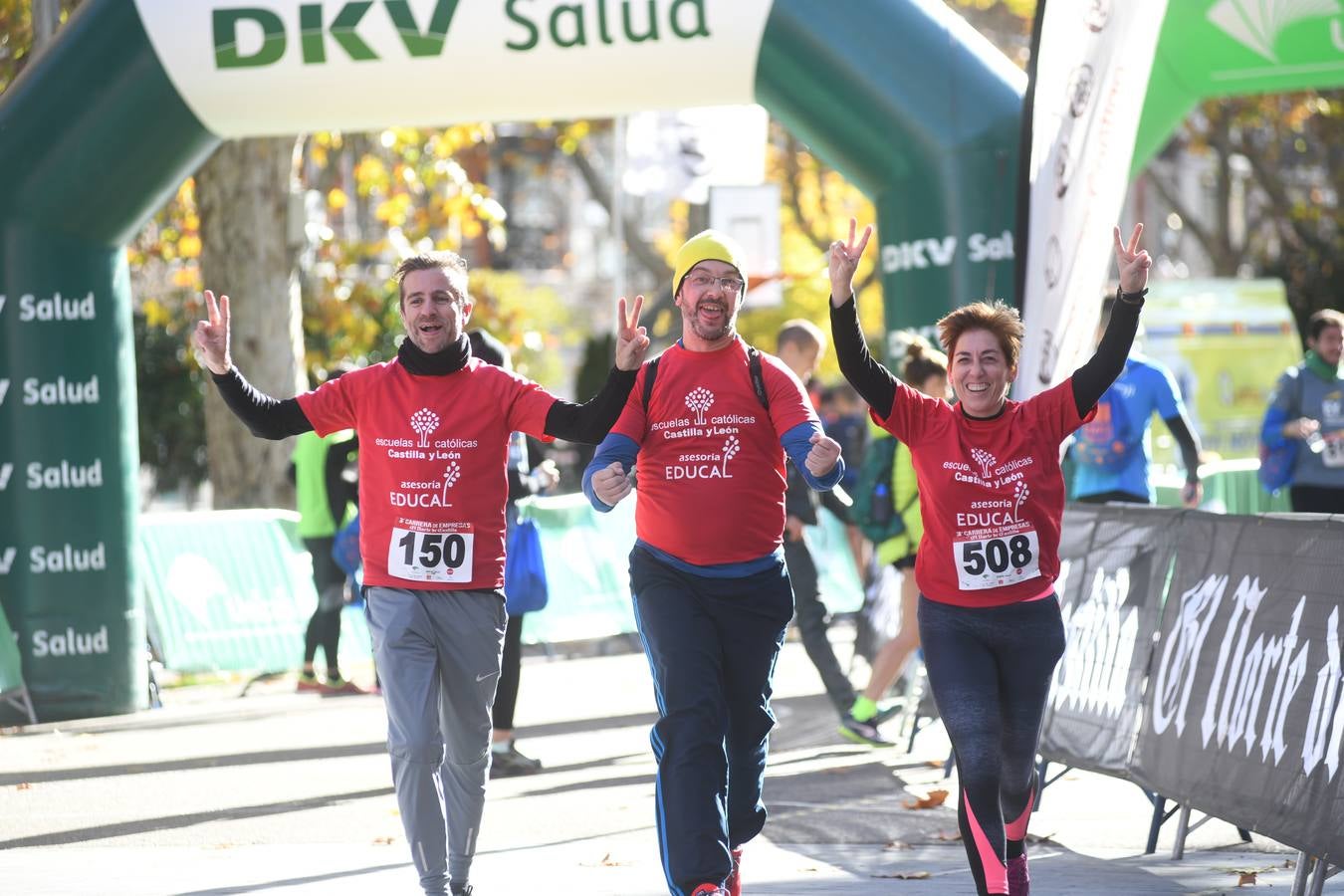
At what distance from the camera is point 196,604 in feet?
41.5

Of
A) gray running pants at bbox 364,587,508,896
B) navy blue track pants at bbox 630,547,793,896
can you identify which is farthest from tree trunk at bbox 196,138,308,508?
navy blue track pants at bbox 630,547,793,896

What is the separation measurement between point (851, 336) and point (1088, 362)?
66cm

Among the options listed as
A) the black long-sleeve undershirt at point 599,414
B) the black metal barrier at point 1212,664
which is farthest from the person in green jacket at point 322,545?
the black long-sleeve undershirt at point 599,414

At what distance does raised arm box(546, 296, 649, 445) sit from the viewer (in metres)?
5.67

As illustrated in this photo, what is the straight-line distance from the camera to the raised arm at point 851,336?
210 inches

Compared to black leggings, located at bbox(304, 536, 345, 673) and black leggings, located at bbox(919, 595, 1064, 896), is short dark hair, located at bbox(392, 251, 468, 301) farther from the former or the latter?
black leggings, located at bbox(304, 536, 345, 673)

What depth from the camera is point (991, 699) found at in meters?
5.34

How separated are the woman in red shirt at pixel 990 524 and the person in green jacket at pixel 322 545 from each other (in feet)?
21.8

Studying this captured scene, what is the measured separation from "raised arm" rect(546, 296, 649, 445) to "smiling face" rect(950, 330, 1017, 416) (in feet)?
3.03

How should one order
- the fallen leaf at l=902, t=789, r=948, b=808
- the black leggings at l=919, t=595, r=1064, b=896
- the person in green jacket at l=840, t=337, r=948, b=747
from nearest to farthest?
the black leggings at l=919, t=595, r=1064, b=896
the fallen leaf at l=902, t=789, r=948, b=808
the person in green jacket at l=840, t=337, r=948, b=747

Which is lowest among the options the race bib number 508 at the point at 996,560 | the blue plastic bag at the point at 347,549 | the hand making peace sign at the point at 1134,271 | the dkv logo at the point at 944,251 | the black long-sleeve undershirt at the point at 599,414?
the blue plastic bag at the point at 347,549

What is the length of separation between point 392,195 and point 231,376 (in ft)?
57.8

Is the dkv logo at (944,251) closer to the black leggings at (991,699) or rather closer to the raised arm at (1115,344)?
the raised arm at (1115,344)

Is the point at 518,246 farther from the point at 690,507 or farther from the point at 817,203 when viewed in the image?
the point at 690,507
